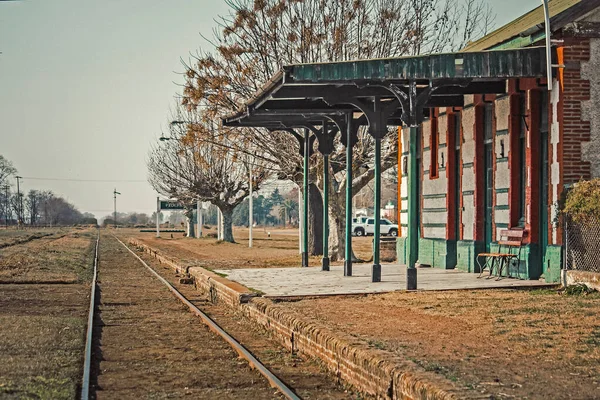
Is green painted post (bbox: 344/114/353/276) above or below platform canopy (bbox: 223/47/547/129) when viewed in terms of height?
below

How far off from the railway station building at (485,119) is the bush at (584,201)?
0.74 meters

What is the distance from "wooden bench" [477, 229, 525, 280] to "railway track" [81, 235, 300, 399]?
5.79 m

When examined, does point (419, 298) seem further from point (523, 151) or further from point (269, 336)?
point (523, 151)

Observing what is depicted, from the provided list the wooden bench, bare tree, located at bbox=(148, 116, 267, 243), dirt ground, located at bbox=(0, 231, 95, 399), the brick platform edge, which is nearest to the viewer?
the brick platform edge

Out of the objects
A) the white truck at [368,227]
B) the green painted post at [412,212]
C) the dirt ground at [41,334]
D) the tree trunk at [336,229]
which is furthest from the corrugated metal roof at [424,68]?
the white truck at [368,227]

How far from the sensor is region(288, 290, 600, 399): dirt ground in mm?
8031

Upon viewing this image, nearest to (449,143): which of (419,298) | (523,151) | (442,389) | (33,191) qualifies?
(523,151)

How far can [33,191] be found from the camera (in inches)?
7840

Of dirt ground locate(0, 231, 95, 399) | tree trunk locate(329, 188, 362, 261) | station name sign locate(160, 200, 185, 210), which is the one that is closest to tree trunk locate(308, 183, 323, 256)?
tree trunk locate(329, 188, 362, 261)

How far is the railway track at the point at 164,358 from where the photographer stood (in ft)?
30.7

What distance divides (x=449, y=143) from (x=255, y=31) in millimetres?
9854

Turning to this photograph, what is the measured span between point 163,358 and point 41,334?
2488mm

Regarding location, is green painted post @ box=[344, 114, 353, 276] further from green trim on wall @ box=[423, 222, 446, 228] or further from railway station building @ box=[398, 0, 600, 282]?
green trim on wall @ box=[423, 222, 446, 228]

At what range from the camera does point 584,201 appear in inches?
568
